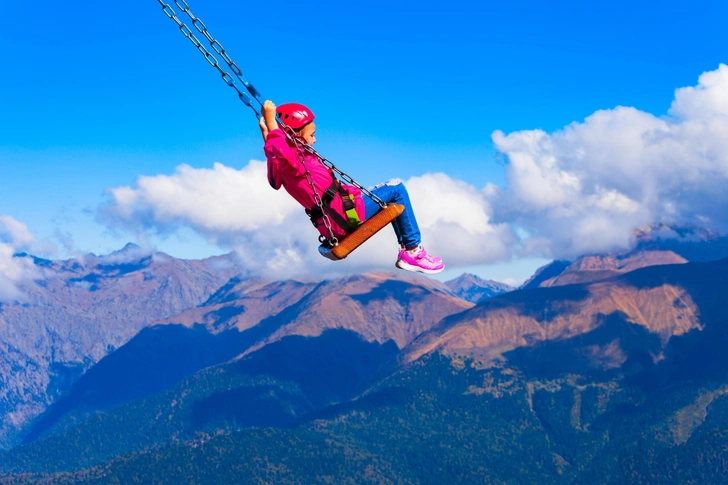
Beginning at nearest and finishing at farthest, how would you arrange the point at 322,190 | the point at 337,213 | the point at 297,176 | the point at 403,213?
the point at 297,176, the point at 322,190, the point at 337,213, the point at 403,213

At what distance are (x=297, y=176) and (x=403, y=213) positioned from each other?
14.1 feet

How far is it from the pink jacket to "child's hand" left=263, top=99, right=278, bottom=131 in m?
0.18

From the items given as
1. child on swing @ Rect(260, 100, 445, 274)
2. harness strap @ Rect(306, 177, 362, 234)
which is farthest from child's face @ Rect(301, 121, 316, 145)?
harness strap @ Rect(306, 177, 362, 234)

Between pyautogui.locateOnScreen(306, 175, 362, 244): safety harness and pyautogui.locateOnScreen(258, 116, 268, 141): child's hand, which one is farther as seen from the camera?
pyautogui.locateOnScreen(306, 175, 362, 244): safety harness

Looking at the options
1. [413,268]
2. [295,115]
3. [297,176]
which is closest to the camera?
[295,115]

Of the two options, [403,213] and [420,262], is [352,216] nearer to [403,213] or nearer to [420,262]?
[403,213]

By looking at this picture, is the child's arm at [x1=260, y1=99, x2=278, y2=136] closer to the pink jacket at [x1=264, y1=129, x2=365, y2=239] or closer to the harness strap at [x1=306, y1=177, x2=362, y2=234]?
the pink jacket at [x1=264, y1=129, x2=365, y2=239]

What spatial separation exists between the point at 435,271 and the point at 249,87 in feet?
31.2

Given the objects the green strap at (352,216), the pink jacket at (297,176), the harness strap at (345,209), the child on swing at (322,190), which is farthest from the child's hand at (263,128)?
the green strap at (352,216)

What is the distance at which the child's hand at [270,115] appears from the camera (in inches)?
960

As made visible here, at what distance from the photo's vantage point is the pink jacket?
80.5ft

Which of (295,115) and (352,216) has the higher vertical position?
(295,115)

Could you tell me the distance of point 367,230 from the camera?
26328 millimetres

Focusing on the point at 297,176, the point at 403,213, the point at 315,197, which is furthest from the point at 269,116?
the point at 403,213
